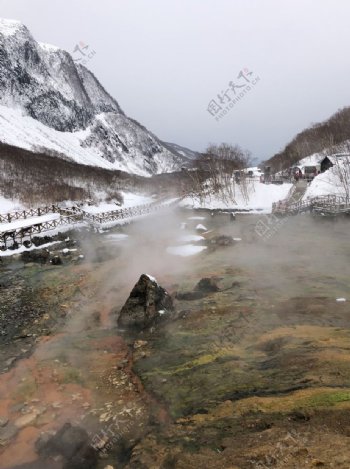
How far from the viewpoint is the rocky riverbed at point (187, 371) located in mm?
7227

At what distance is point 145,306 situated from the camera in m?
13.8

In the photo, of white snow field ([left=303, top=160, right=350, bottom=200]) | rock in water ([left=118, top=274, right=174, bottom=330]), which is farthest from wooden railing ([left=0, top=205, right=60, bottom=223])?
white snow field ([left=303, top=160, right=350, bottom=200])

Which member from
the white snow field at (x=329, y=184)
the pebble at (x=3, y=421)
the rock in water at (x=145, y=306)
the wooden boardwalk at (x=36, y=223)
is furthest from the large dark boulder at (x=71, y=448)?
the white snow field at (x=329, y=184)

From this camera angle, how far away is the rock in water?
13.5 meters

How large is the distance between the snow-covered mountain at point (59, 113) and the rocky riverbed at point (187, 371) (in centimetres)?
6887

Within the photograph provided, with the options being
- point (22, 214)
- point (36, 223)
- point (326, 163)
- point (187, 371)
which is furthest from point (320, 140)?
point (187, 371)

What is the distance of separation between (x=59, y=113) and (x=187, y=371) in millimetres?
113465

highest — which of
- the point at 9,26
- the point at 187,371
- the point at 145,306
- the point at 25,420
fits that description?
the point at 9,26

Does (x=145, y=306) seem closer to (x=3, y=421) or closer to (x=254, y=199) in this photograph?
(x=3, y=421)

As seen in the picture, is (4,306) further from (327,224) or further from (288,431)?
(327,224)

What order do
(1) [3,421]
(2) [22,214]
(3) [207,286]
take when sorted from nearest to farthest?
1. (1) [3,421]
2. (3) [207,286]
3. (2) [22,214]

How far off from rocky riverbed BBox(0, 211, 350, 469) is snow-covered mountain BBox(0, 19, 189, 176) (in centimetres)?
6887

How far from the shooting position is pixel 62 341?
1267 cm

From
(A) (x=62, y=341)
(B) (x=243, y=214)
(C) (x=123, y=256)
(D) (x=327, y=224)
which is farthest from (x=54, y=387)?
(B) (x=243, y=214)
